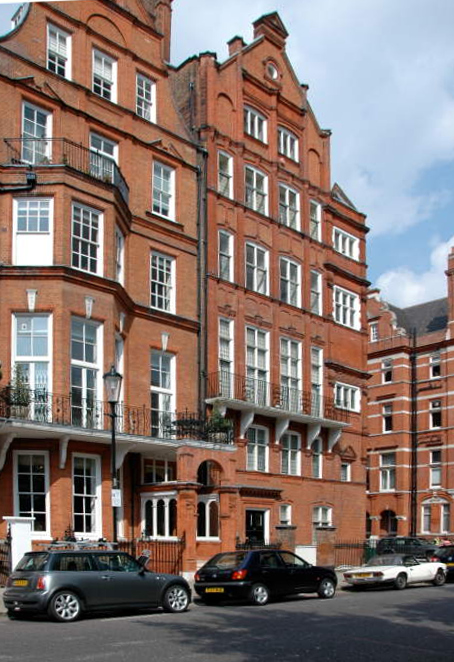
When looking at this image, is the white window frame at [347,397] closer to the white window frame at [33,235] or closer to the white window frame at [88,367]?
the white window frame at [88,367]

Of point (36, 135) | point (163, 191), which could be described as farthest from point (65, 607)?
point (163, 191)

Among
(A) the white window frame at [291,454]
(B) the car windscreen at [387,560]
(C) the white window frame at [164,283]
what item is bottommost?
(B) the car windscreen at [387,560]

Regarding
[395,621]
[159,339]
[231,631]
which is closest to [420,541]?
[159,339]

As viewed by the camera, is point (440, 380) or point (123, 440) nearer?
point (123, 440)

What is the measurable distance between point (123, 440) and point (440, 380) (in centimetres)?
3899

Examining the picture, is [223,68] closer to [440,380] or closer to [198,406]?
[198,406]

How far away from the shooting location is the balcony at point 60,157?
2712 cm

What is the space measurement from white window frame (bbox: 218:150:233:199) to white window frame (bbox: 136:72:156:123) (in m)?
3.58

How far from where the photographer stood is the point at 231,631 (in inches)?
613

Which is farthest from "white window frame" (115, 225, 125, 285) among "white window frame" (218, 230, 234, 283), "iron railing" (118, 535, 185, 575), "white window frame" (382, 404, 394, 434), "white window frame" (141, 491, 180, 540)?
"white window frame" (382, 404, 394, 434)

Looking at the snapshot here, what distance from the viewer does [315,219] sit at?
40.5 meters

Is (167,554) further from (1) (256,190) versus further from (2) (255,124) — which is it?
(2) (255,124)

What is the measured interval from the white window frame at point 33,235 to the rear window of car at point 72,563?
1073 centimetres

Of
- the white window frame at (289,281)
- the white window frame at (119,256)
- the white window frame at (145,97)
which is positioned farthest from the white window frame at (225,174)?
the white window frame at (119,256)
